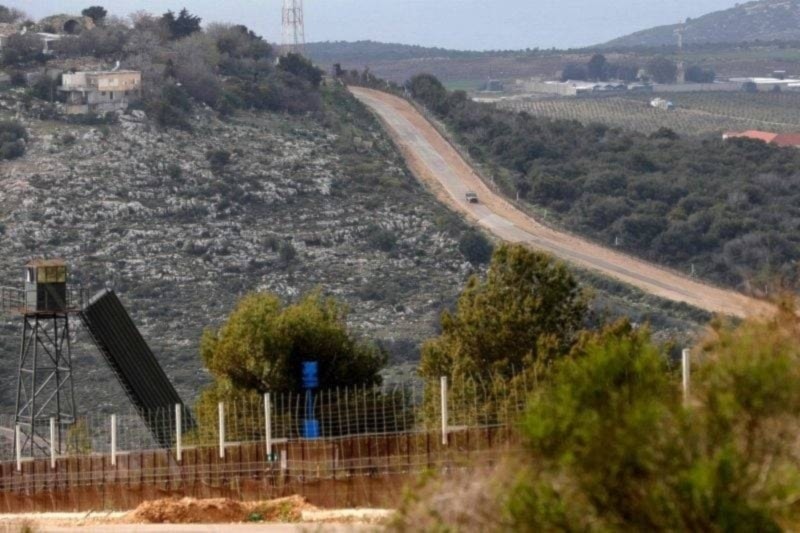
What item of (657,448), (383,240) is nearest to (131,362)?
(657,448)

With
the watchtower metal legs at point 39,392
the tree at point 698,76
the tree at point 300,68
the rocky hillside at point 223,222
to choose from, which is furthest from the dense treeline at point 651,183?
the tree at point 698,76

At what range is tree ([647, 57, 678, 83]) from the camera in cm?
16288

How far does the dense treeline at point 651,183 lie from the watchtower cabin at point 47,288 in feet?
103

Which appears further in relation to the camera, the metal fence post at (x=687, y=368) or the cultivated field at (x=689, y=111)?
the cultivated field at (x=689, y=111)

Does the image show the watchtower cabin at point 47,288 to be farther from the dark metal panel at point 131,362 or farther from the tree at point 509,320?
the tree at point 509,320

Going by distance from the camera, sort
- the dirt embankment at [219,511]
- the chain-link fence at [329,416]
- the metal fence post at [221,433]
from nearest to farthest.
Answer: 1. the dirt embankment at [219,511]
2. the metal fence post at [221,433]
3. the chain-link fence at [329,416]

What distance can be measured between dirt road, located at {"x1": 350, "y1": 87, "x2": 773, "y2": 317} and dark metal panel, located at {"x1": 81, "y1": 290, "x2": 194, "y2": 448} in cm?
1964

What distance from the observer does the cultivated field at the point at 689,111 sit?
413 feet

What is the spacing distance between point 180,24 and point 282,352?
76.5 m

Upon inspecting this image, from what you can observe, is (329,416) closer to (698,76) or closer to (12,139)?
(12,139)

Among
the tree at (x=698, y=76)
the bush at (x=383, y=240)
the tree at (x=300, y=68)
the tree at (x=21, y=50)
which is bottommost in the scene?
the bush at (x=383, y=240)

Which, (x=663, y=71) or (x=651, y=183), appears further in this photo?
(x=663, y=71)

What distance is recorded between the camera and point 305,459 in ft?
66.1

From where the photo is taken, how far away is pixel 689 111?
134500mm
